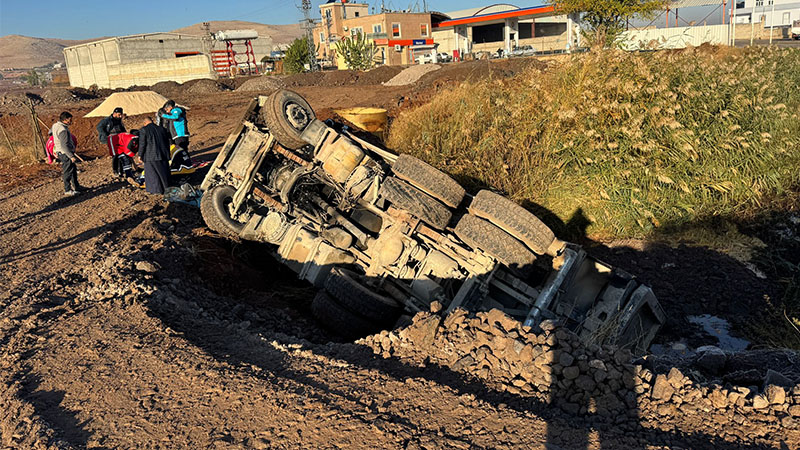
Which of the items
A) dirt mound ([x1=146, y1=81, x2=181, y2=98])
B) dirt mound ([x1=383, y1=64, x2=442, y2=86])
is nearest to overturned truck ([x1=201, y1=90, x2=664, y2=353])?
dirt mound ([x1=383, y1=64, x2=442, y2=86])

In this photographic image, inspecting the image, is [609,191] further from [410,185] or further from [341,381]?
[341,381]

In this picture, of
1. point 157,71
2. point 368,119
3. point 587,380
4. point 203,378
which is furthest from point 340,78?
point 587,380

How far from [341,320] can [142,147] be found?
16.2ft

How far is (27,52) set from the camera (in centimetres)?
13725

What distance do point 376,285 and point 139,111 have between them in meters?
17.4

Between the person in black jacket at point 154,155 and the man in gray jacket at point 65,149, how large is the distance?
155 centimetres

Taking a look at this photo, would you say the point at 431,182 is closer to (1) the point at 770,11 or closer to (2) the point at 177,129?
(2) the point at 177,129

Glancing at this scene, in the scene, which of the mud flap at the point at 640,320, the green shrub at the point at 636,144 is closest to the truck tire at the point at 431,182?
the mud flap at the point at 640,320

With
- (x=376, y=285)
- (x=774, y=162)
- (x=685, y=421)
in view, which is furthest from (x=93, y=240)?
(x=774, y=162)

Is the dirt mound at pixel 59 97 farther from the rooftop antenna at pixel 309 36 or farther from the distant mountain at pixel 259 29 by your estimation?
the distant mountain at pixel 259 29

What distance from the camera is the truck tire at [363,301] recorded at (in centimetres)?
536

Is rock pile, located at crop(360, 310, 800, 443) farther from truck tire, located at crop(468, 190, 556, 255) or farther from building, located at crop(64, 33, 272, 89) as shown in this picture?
building, located at crop(64, 33, 272, 89)

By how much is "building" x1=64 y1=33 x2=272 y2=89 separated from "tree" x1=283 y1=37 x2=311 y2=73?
17.3 feet

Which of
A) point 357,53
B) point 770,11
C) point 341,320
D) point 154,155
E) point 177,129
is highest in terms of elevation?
point 770,11
